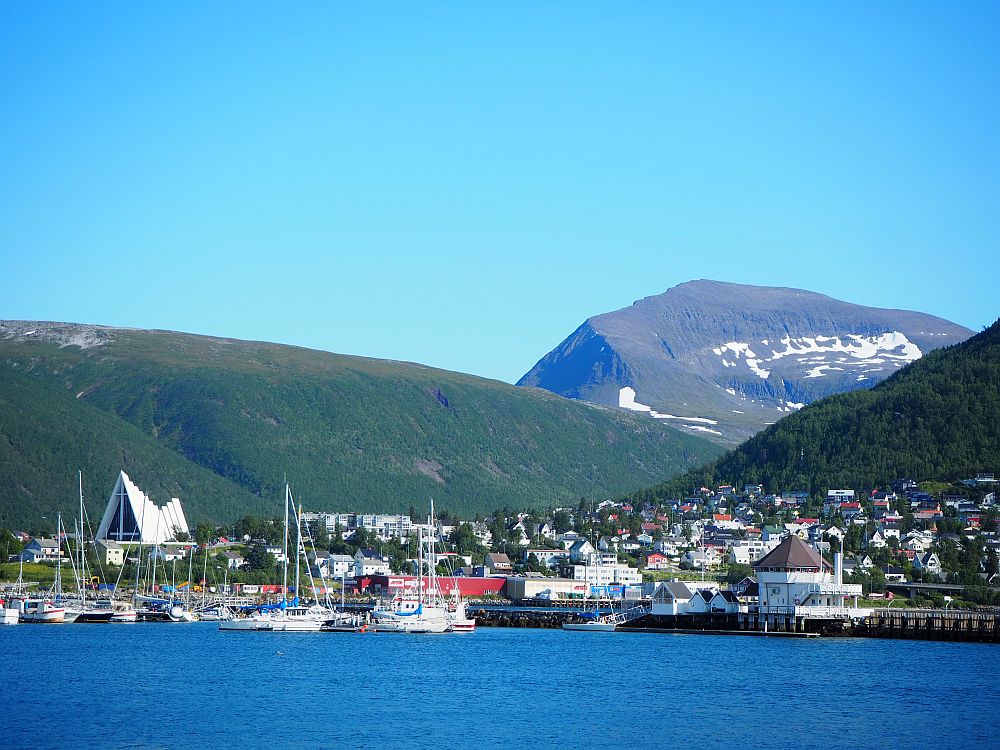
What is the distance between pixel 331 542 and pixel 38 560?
120 feet

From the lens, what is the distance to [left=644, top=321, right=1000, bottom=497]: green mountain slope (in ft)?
583

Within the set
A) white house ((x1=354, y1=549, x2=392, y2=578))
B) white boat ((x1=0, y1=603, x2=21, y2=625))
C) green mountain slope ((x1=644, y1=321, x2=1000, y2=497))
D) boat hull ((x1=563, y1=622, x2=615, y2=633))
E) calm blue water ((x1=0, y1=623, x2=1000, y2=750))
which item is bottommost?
calm blue water ((x1=0, y1=623, x2=1000, y2=750))

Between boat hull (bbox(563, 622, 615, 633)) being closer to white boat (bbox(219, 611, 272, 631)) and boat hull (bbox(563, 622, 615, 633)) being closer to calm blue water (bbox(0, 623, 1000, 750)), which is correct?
calm blue water (bbox(0, 623, 1000, 750))

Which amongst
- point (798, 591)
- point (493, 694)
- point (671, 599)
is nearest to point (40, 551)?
point (671, 599)

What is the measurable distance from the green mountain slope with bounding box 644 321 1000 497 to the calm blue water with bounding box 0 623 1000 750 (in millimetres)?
85960

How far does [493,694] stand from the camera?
64750mm

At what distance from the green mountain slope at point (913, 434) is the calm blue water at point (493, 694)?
282 feet

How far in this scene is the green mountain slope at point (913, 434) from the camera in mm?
177750

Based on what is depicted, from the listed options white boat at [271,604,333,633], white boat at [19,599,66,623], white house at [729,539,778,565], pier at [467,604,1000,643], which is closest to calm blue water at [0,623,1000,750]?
pier at [467,604,1000,643]

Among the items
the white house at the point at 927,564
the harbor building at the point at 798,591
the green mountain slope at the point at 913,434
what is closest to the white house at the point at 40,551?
the harbor building at the point at 798,591

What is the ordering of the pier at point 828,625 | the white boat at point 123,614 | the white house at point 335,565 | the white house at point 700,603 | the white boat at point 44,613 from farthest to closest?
the white house at point 335,565
the white boat at point 123,614
the white boat at point 44,613
the white house at point 700,603
the pier at point 828,625

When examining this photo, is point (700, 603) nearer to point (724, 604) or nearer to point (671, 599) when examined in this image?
point (724, 604)

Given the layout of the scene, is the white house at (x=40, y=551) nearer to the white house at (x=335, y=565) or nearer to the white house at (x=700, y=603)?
the white house at (x=335, y=565)

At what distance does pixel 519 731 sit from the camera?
53.8 metres
